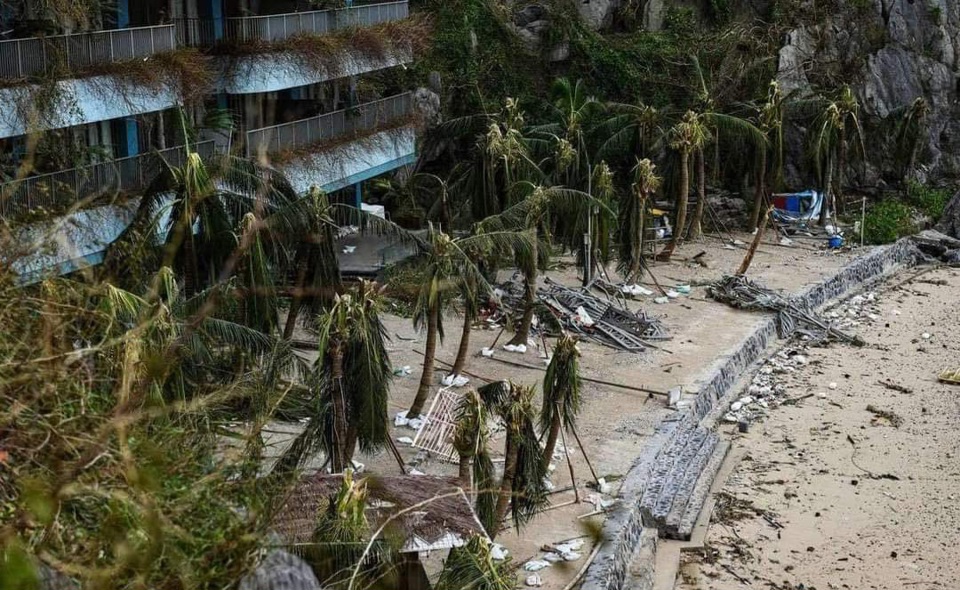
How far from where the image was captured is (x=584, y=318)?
2998cm

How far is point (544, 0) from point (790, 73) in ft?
30.1

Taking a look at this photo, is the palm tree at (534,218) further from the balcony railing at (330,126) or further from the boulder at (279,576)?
the boulder at (279,576)

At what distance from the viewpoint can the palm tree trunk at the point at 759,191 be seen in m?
38.7

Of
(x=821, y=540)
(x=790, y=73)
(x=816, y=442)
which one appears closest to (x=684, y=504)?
(x=821, y=540)

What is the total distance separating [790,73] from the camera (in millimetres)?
46875

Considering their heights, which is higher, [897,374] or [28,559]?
[28,559]

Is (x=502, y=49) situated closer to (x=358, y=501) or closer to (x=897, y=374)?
(x=897, y=374)

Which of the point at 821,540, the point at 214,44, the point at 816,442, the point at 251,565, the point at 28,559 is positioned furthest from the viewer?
the point at 214,44

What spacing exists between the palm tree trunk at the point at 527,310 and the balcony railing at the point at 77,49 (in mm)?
8842

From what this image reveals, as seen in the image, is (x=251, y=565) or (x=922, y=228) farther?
(x=922, y=228)

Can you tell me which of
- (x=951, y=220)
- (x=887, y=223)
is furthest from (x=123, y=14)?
(x=951, y=220)

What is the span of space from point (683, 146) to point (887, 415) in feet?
36.4

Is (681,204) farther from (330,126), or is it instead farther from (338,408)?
(338,408)

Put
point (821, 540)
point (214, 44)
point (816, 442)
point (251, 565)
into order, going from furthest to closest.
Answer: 1. point (214, 44)
2. point (816, 442)
3. point (821, 540)
4. point (251, 565)
